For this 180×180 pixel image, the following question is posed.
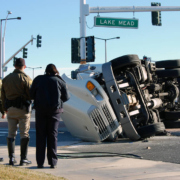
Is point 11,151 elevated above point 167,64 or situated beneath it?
situated beneath

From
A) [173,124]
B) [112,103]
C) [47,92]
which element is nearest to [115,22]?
[173,124]

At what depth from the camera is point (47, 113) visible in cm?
538

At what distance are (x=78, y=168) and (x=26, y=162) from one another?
2.61 ft

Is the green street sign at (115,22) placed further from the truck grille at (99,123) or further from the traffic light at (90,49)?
the truck grille at (99,123)

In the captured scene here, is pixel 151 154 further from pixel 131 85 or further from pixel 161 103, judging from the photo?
pixel 161 103

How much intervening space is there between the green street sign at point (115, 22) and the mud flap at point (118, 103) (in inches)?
343

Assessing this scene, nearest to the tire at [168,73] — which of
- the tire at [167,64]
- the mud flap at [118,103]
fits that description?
the tire at [167,64]

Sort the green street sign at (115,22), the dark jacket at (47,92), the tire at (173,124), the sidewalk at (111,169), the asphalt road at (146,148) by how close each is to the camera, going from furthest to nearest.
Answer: the green street sign at (115,22) → the tire at (173,124) → the asphalt road at (146,148) → the dark jacket at (47,92) → the sidewalk at (111,169)

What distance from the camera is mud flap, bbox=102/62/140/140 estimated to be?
7.94 m

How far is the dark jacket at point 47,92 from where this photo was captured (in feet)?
17.6

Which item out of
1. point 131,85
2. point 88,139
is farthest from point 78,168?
point 131,85

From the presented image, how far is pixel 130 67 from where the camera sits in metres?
8.78

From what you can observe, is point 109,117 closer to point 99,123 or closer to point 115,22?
point 99,123

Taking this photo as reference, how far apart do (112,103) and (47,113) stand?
9.49 feet
